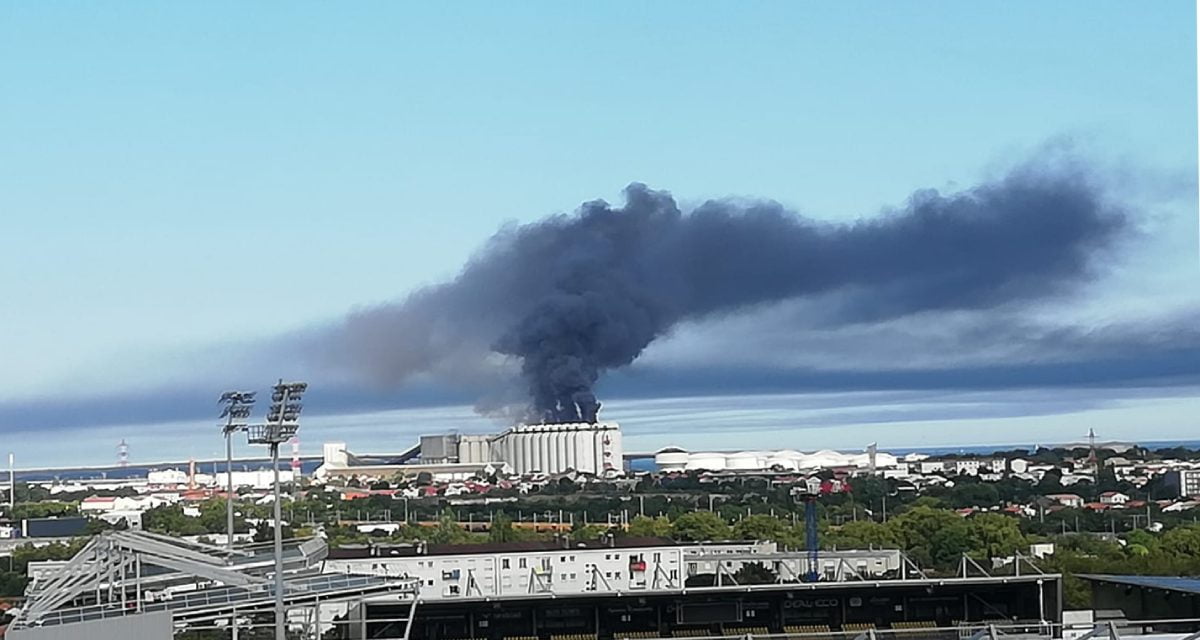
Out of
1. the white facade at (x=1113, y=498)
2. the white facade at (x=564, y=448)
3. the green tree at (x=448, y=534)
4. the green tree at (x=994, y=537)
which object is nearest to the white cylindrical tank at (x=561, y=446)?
the white facade at (x=564, y=448)

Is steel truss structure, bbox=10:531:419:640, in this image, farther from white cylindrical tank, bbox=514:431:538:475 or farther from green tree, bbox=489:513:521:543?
white cylindrical tank, bbox=514:431:538:475

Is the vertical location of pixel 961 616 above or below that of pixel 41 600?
below

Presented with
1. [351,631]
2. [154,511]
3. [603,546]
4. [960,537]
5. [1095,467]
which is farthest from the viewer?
[1095,467]

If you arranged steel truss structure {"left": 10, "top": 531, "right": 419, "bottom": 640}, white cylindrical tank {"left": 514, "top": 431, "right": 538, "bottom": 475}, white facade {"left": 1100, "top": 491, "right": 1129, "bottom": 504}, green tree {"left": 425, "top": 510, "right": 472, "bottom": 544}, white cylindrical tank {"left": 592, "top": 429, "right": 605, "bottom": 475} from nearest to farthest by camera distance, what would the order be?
1. steel truss structure {"left": 10, "top": 531, "right": 419, "bottom": 640}
2. green tree {"left": 425, "top": 510, "right": 472, "bottom": 544}
3. white facade {"left": 1100, "top": 491, "right": 1129, "bottom": 504}
4. white cylindrical tank {"left": 514, "top": 431, "right": 538, "bottom": 475}
5. white cylindrical tank {"left": 592, "top": 429, "right": 605, "bottom": 475}

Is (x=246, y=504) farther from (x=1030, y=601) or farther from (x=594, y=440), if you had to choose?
(x=1030, y=601)

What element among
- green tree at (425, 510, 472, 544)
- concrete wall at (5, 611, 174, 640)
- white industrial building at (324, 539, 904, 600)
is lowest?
green tree at (425, 510, 472, 544)

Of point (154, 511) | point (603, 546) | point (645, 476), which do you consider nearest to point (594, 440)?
point (645, 476)

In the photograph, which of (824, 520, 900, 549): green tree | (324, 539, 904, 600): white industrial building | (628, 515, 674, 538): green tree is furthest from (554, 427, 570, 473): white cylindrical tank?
(324, 539, 904, 600): white industrial building
